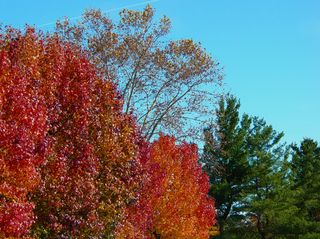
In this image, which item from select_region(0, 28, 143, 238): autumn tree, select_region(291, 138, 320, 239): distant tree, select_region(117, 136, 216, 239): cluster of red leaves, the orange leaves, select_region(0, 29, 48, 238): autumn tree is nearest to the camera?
select_region(0, 29, 48, 238): autumn tree

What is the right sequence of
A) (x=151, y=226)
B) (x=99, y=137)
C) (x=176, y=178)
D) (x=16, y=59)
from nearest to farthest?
(x=16, y=59) < (x=99, y=137) < (x=151, y=226) < (x=176, y=178)

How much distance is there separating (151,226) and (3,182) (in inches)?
563

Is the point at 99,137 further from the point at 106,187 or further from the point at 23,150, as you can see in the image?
the point at 23,150

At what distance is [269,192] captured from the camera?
4453cm

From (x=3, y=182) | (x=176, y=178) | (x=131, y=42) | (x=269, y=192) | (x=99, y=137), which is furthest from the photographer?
(x=269, y=192)

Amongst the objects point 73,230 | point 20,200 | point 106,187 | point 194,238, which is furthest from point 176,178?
point 20,200

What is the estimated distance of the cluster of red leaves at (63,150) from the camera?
1474cm

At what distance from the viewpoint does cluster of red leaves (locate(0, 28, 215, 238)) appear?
48.4 feet

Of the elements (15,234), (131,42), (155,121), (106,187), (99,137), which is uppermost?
(131,42)

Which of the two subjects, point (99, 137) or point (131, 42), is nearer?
point (99, 137)

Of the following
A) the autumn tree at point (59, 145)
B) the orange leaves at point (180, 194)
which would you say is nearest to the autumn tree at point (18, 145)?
the autumn tree at point (59, 145)

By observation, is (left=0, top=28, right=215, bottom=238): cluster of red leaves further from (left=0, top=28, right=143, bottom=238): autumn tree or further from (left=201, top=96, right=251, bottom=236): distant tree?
(left=201, top=96, right=251, bottom=236): distant tree

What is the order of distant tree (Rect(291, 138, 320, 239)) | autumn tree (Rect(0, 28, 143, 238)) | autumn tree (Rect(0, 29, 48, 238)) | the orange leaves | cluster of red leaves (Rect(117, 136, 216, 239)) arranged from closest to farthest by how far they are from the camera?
autumn tree (Rect(0, 29, 48, 238))
autumn tree (Rect(0, 28, 143, 238))
cluster of red leaves (Rect(117, 136, 216, 239))
the orange leaves
distant tree (Rect(291, 138, 320, 239))

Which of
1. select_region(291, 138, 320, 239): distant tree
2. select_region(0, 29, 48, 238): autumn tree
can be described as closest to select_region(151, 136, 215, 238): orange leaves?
select_region(291, 138, 320, 239): distant tree
